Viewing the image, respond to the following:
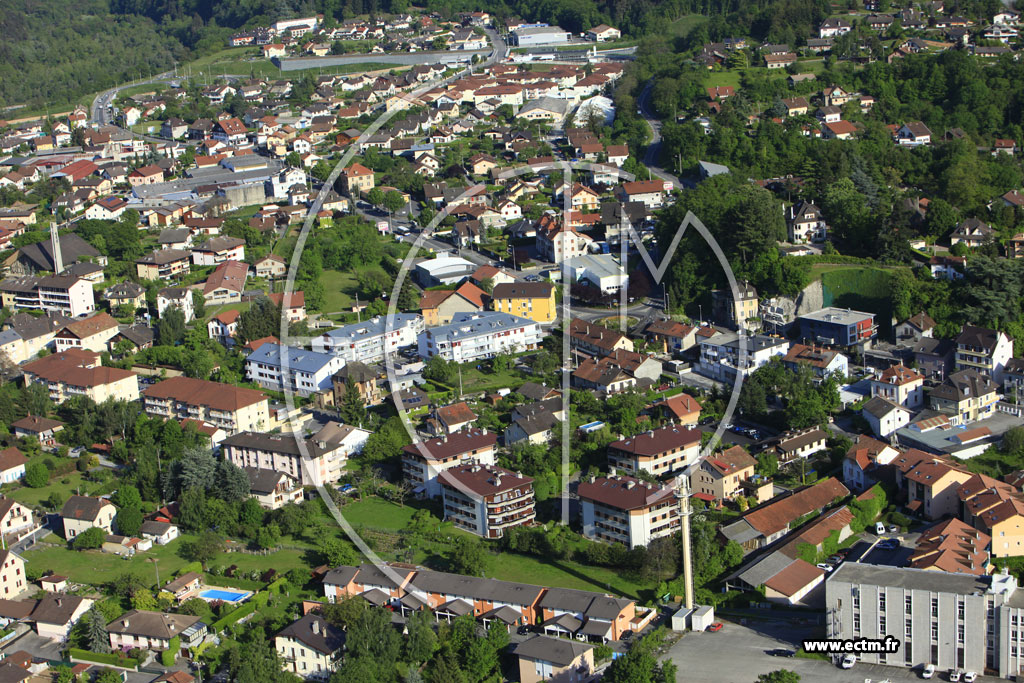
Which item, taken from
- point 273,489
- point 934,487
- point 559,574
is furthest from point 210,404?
point 934,487

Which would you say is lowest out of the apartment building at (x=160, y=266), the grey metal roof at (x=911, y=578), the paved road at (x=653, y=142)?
the grey metal roof at (x=911, y=578)

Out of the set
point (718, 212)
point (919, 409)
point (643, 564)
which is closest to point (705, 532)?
point (643, 564)

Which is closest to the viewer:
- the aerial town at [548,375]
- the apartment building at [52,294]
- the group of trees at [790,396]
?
the aerial town at [548,375]

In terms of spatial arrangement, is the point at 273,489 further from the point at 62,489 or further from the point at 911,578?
the point at 911,578

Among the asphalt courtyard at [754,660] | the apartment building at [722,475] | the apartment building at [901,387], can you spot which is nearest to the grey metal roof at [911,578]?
the asphalt courtyard at [754,660]

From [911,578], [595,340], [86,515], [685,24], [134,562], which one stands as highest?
[685,24]

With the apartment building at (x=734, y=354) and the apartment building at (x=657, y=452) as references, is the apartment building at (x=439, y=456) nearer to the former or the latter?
the apartment building at (x=657, y=452)
